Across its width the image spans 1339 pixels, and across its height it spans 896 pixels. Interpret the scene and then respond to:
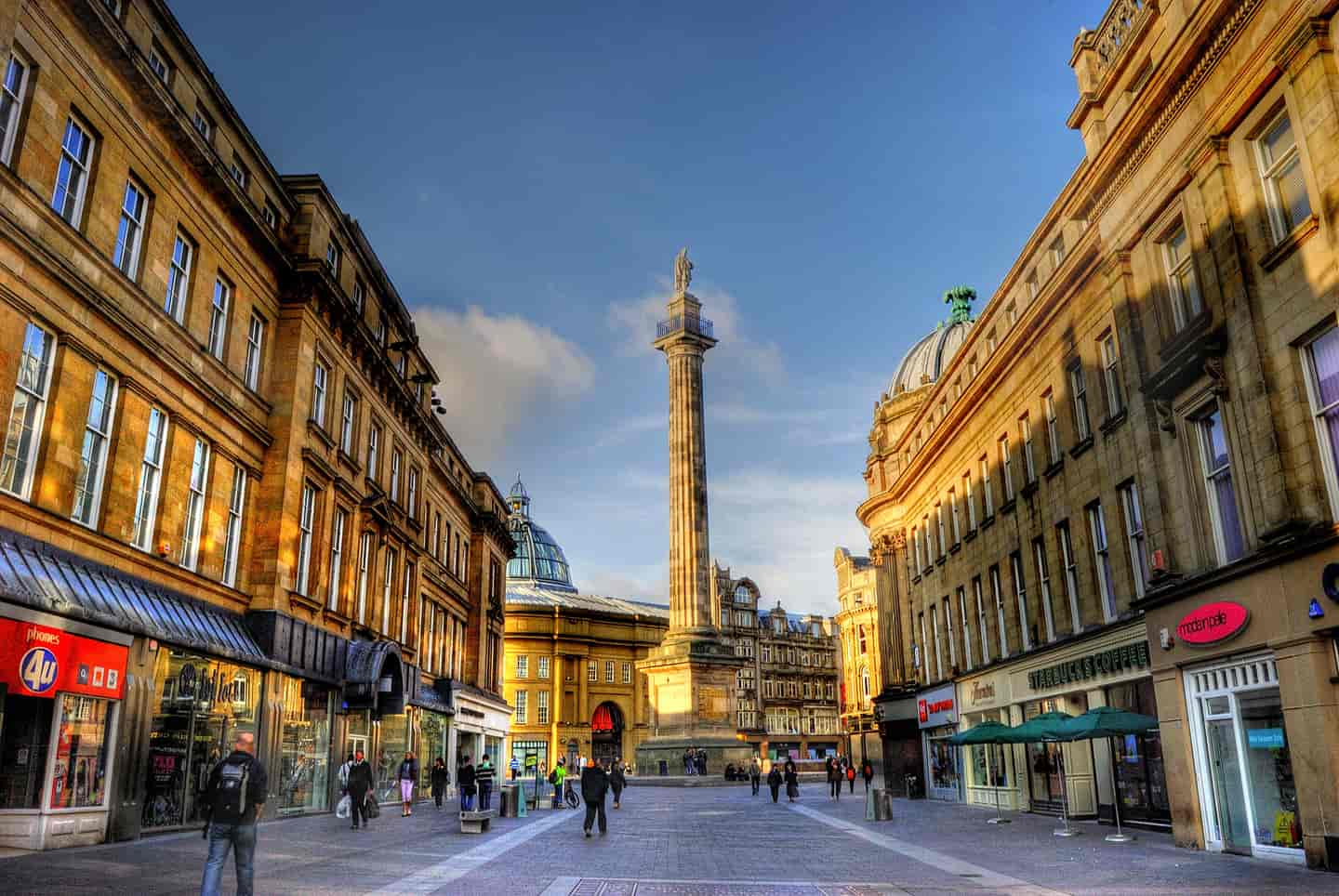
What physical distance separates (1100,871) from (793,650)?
110m

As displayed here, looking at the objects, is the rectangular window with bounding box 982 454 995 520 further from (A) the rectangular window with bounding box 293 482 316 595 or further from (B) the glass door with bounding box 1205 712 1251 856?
(A) the rectangular window with bounding box 293 482 316 595

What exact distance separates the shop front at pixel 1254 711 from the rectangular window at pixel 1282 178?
5.23m

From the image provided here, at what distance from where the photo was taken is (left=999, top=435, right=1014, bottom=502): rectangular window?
3225cm

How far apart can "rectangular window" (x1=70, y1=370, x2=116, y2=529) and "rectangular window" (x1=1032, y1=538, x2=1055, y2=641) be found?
24405 mm

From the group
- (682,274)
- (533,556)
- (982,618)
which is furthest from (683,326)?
(533,556)

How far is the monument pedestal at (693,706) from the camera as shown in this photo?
5691 centimetres

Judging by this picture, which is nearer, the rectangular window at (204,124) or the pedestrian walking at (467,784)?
the rectangular window at (204,124)

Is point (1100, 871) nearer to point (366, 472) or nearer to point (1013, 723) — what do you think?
point (1013, 723)

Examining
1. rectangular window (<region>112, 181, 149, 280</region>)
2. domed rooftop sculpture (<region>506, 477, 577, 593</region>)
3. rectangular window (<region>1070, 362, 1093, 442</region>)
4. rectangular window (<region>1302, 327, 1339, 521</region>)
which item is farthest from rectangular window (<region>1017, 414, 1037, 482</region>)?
domed rooftop sculpture (<region>506, 477, 577, 593</region>)

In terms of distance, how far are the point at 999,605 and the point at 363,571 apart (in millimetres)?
22110

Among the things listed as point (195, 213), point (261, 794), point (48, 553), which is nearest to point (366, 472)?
point (195, 213)

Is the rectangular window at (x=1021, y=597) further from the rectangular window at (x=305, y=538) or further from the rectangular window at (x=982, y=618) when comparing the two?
the rectangular window at (x=305, y=538)

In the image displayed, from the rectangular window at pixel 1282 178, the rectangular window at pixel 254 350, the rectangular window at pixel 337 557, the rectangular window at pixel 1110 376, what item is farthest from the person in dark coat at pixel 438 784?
the rectangular window at pixel 1282 178

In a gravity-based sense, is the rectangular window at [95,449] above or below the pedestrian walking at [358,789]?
above
